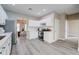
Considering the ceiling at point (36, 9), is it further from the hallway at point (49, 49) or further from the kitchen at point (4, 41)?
the hallway at point (49, 49)

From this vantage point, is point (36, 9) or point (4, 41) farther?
point (36, 9)

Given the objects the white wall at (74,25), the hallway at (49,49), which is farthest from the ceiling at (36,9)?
the hallway at (49,49)

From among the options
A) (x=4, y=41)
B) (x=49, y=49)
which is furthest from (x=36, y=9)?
(x=4, y=41)

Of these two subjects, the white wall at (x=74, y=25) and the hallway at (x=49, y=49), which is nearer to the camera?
the hallway at (x=49, y=49)

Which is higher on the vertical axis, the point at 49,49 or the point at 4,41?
the point at 4,41

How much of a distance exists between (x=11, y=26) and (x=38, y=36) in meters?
2.85

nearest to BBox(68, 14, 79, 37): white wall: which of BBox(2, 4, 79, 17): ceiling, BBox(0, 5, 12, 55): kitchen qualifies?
BBox(2, 4, 79, 17): ceiling

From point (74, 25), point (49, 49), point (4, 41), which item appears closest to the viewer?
point (4, 41)

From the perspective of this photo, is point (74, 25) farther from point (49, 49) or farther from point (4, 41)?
point (4, 41)

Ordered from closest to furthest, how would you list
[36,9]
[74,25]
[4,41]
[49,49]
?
[4,41] → [36,9] → [49,49] → [74,25]

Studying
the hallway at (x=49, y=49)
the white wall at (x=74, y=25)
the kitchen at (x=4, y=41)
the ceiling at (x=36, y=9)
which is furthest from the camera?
the white wall at (x=74, y=25)

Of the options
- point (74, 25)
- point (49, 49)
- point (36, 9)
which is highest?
point (36, 9)
